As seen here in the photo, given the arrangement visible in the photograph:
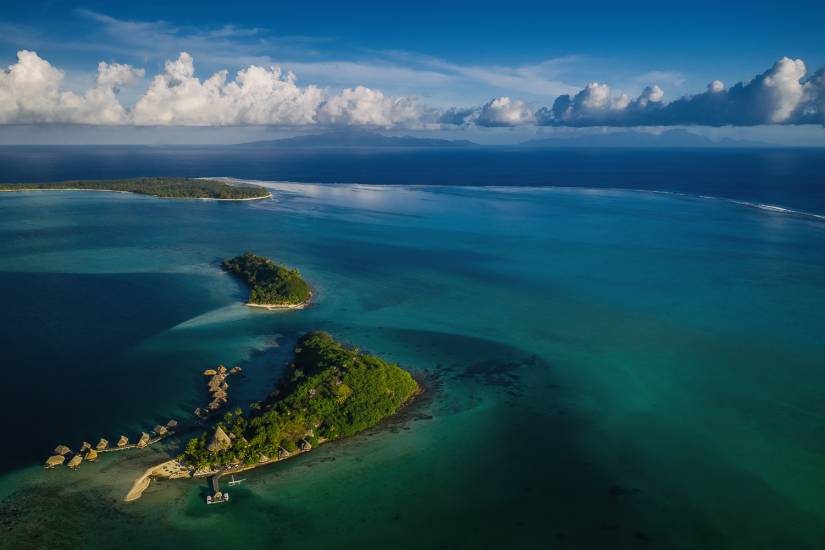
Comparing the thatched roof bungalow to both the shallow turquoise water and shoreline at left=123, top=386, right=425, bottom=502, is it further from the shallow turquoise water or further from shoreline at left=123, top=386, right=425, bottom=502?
the shallow turquoise water

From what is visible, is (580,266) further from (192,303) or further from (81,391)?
(81,391)

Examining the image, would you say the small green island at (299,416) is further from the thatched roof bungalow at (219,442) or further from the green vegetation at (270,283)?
the green vegetation at (270,283)

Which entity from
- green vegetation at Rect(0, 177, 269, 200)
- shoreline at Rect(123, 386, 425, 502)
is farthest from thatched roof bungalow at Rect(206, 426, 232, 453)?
green vegetation at Rect(0, 177, 269, 200)

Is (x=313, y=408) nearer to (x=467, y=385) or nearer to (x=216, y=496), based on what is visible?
(x=216, y=496)

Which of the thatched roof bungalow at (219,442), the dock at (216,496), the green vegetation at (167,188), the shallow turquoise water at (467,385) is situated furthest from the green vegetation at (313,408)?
the green vegetation at (167,188)

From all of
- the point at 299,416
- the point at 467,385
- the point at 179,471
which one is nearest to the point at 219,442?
the point at 179,471
